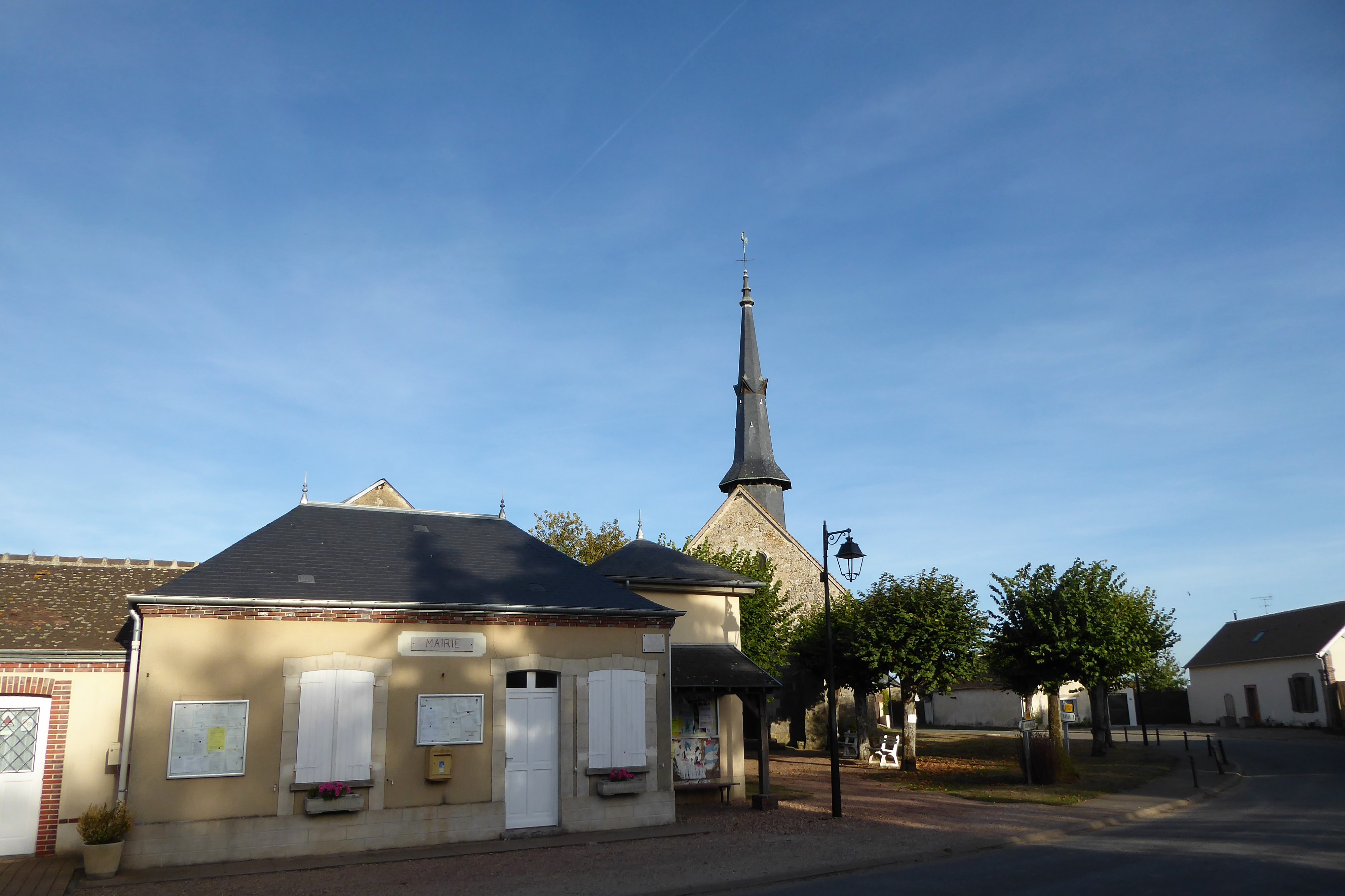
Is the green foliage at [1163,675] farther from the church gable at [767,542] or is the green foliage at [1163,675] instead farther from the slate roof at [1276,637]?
the church gable at [767,542]

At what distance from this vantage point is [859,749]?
2688cm

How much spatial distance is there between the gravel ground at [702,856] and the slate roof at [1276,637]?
29.8 metres

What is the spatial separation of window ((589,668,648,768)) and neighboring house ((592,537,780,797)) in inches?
55.0

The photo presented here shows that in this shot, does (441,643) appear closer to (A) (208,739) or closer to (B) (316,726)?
(B) (316,726)

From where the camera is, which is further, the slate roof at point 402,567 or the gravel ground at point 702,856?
the slate roof at point 402,567

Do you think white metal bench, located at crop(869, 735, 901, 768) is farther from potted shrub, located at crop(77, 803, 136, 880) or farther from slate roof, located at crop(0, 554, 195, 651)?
potted shrub, located at crop(77, 803, 136, 880)

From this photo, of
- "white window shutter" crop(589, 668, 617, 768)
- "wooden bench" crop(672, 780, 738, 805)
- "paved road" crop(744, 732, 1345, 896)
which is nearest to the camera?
"paved road" crop(744, 732, 1345, 896)

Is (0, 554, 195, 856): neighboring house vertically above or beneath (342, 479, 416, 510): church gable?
beneath

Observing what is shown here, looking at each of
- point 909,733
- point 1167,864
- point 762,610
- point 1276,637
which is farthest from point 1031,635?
point 1276,637

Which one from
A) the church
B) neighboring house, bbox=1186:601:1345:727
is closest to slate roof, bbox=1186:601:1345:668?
neighboring house, bbox=1186:601:1345:727

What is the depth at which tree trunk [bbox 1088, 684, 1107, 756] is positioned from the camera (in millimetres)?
25641

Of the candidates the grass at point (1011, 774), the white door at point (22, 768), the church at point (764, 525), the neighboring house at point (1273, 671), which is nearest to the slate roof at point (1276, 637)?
the neighboring house at point (1273, 671)

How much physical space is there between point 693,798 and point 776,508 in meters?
22.3

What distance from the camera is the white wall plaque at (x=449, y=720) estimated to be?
40.8ft
